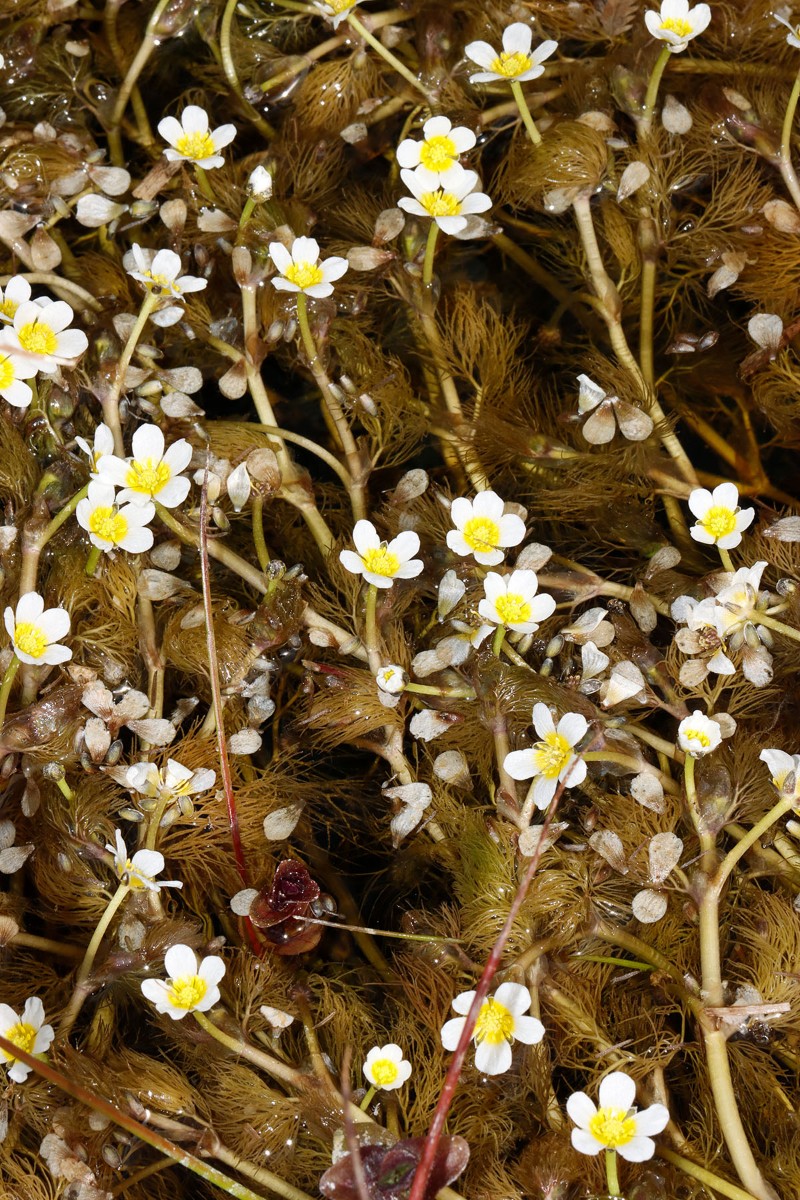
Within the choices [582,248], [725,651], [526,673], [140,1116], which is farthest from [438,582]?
[140,1116]

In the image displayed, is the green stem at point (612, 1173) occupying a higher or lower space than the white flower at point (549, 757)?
lower

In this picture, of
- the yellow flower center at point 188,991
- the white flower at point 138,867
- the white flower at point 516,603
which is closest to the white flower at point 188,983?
the yellow flower center at point 188,991

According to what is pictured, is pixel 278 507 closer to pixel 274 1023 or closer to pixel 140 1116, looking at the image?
pixel 274 1023

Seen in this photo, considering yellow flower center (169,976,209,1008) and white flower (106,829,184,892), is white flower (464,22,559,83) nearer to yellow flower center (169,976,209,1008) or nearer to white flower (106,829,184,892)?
white flower (106,829,184,892)

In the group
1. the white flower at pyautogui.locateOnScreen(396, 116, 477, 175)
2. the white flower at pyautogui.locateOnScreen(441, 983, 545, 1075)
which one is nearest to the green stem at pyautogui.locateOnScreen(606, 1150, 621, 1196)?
the white flower at pyautogui.locateOnScreen(441, 983, 545, 1075)

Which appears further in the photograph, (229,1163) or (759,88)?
(759,88)

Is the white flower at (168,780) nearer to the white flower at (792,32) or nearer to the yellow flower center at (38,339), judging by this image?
the yellow flower center at (38,339)

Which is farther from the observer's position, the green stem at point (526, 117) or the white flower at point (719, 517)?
the green stem at point (526, 117)
